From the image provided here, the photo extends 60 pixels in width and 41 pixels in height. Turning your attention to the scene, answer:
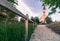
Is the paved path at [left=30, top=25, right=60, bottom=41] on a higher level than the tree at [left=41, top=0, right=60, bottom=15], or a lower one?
lower

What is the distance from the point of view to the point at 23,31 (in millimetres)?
6273

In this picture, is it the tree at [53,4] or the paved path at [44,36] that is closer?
the paved path at [44,36]

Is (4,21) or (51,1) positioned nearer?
(4,21)

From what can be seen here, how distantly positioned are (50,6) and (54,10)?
25.8 inches

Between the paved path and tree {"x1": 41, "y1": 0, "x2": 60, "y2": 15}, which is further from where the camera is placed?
tree {"x1": 41, "y1": 0, "x2": 60, "y2": 15}

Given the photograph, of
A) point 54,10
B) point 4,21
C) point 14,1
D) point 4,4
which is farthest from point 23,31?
point 54,10

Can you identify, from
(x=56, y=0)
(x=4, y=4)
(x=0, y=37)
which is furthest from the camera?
(x=56, y=0)

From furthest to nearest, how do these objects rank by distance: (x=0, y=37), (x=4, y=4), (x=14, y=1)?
(x=14, y=1)
(x=0, y=37)
(x=4, y=4)

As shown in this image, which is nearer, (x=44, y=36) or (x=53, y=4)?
(x=44, y=36)

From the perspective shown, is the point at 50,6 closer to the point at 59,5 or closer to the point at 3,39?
the point at 59,5

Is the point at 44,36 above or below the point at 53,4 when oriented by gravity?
below

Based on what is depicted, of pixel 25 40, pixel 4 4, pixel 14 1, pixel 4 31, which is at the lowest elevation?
pixel 25 40

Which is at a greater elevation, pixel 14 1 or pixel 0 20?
pixel 14 1

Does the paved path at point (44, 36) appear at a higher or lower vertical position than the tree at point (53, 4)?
lower
